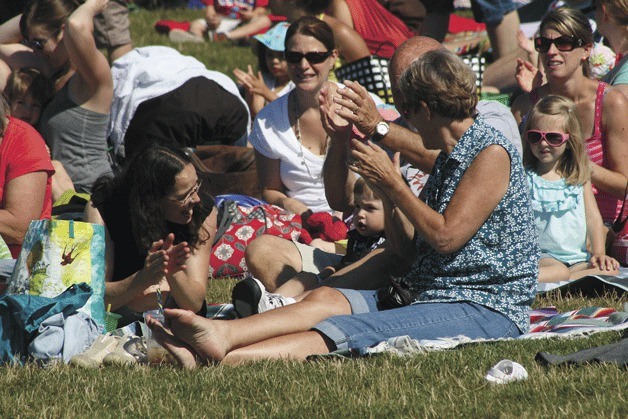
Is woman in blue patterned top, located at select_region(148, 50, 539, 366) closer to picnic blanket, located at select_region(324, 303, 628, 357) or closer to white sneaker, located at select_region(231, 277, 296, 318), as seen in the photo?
picnic blanket, located at select_region(324, 303, 628, 357)

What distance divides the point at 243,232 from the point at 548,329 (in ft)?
8.54

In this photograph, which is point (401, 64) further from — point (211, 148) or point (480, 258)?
point (211, 148)

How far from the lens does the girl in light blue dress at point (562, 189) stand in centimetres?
655

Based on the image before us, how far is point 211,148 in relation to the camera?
8.36m

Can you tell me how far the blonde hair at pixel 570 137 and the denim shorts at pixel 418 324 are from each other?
197 centimetres

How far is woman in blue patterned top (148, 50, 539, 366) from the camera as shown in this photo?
15.6 feet

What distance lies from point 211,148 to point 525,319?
392cm

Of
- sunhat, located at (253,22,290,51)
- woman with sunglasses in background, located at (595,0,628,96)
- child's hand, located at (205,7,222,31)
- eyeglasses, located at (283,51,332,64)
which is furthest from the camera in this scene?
child's hand, located at (205,7,222,31)

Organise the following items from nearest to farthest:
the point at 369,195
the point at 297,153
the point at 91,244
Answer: the point at 91,244 < the point at 369,195 < the point at 297,153

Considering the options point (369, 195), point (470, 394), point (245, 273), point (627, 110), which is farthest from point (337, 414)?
point (627, 110)

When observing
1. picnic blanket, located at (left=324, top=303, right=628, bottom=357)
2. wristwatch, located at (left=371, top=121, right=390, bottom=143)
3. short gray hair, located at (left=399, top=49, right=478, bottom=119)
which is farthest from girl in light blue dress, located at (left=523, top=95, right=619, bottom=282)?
short gray hair, located at (left=399, top=49, right=478, bottom=119)

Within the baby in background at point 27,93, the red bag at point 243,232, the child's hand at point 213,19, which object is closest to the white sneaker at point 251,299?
the red bag at point 243,232

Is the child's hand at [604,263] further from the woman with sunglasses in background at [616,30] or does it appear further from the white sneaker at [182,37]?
the white sneaker at [182,37]

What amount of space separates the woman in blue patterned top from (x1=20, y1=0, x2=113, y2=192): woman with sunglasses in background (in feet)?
11.4
